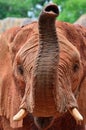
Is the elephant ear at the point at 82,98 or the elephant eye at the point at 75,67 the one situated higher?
the elephant eye at the point at 75,67

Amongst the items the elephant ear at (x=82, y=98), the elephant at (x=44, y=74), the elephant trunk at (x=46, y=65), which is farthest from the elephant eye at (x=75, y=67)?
the elephant trunk at (x=46, y=65)

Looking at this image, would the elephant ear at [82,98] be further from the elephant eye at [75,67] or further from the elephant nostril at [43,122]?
the elephant nostril at [43,122]

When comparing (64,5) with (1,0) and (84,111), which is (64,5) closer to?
(1,0)

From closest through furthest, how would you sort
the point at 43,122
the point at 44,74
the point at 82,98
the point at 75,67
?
1. the point at 44,74
2. the point at 43,122
3. the point at 75,67
4. the point at 82,98

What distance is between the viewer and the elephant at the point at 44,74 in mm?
3727

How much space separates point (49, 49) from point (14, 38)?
3.22 ft

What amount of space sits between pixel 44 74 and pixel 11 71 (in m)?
1.11

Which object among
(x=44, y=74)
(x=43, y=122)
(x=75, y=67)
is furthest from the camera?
(x=75, y=67)

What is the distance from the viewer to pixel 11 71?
479cm

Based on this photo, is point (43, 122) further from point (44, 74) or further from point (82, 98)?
point (82, 98)

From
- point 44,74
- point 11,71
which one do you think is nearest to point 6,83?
point 11,71

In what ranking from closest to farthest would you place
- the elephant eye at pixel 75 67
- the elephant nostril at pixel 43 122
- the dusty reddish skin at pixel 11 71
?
1. the elephant nostril at pixel 43 122
2. the elephant eye at pixel 75 67
3. the dusty reddish skin at pixel 11 71

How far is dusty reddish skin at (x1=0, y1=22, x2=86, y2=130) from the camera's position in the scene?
4.50 m

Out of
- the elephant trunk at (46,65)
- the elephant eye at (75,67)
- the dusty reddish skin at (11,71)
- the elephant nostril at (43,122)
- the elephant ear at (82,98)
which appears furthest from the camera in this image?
the elephant ear at (82,98)
